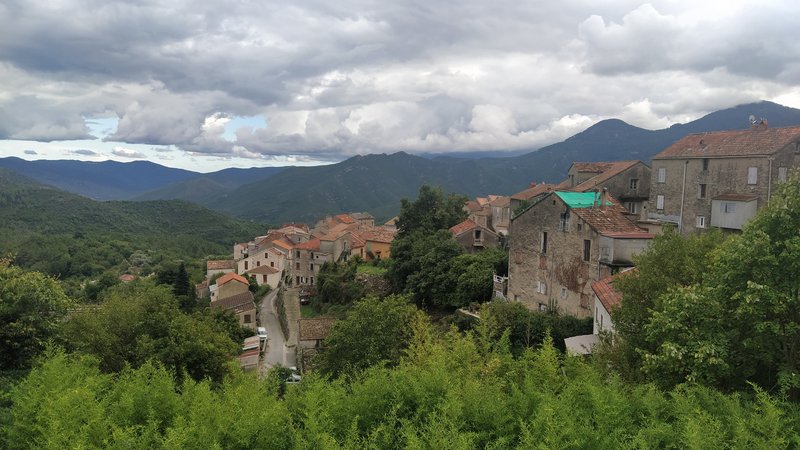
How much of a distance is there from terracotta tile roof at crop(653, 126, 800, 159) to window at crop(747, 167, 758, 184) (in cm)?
98

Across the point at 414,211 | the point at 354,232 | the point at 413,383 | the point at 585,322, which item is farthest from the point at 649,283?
the point at 354,232

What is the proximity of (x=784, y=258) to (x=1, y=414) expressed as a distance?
1720 centimetres

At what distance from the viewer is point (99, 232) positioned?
139 metres

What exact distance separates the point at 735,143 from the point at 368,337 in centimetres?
2815

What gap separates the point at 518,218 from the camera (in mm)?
34625

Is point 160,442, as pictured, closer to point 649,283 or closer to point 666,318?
point 666,318

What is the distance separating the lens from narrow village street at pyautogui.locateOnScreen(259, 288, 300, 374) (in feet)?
138

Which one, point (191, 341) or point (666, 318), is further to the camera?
point (191, 341)

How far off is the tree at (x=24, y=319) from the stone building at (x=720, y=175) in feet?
115

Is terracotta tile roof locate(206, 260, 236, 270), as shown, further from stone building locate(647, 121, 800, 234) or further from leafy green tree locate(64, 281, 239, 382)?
stone building locate(647, 121, 800, 234)

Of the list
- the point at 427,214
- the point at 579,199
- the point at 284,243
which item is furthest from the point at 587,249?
Result: the point at 284,243

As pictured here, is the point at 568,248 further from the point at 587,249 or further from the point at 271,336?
the point at 271,336

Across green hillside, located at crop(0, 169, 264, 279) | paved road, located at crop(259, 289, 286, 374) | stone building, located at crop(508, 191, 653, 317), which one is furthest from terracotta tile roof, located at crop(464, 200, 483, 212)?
green hillside, located at crop(0, 169, 264, 279)

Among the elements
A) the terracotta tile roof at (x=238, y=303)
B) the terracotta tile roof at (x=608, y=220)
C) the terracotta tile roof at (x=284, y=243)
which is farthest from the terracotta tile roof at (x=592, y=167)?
the terracotta tile roof at (x=284, y=243)
